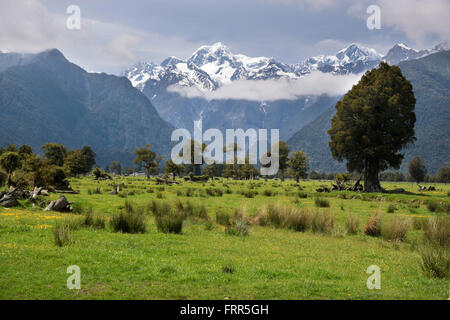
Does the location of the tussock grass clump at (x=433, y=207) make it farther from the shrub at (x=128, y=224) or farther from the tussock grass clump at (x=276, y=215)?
the shrub at (x=128, y=224)

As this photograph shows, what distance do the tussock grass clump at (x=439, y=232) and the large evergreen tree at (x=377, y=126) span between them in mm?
32542

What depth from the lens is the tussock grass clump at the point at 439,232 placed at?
14.6 m

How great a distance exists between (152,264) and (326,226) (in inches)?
441

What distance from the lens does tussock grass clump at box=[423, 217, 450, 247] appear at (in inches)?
576

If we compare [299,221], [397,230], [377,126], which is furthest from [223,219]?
[377,126]

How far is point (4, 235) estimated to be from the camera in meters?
13.5

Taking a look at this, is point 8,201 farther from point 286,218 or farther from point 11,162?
point 11,162

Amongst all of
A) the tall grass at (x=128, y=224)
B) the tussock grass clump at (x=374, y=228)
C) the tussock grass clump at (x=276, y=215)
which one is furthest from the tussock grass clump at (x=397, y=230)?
the tall grass at (x=128, y=224)

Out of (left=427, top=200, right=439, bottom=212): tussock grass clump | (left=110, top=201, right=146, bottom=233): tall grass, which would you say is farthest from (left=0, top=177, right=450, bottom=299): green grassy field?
(left=427, top=200, right=439, bottom=212): tussock grass clump

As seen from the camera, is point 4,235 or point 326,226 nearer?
point 4,235

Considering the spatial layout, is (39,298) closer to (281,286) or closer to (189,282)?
(189,282)
